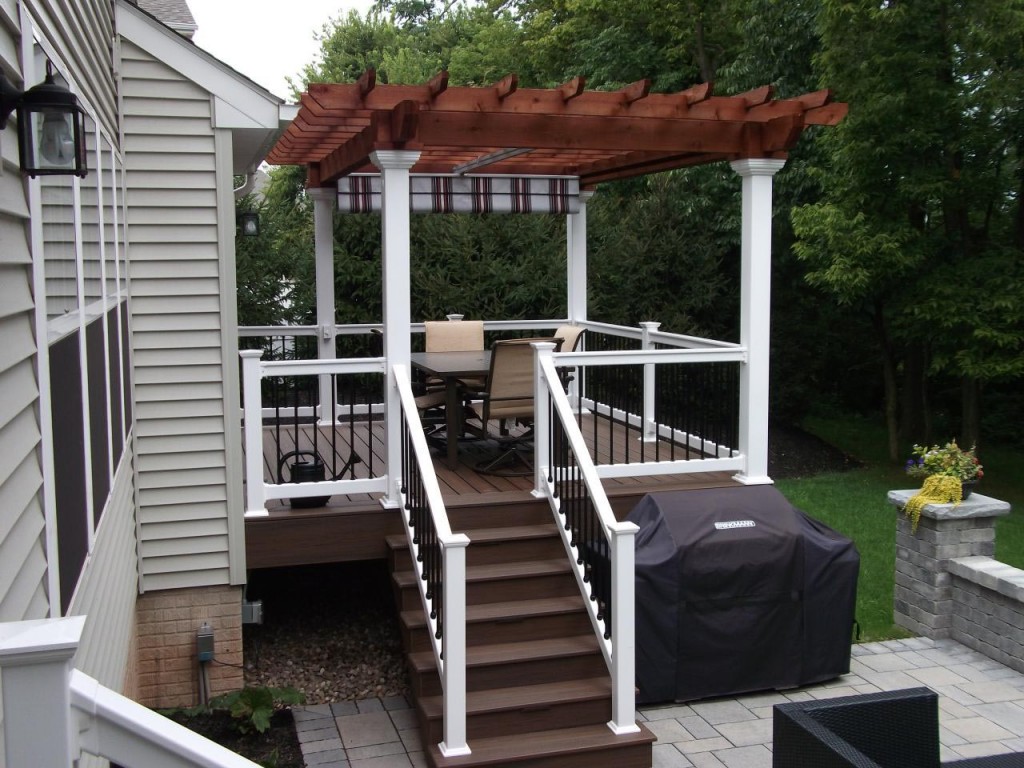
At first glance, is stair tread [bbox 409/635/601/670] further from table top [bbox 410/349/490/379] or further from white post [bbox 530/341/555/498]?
table top [bbox 410/349/490/379]

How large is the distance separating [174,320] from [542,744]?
282 centimetres

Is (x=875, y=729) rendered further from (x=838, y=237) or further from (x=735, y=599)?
(x=838, y=237)

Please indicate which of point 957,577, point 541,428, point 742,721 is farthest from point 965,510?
point 541,428

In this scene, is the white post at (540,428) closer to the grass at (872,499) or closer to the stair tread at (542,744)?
the stair tread at (542,744)

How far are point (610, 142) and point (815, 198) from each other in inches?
328

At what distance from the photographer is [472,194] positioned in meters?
8.87

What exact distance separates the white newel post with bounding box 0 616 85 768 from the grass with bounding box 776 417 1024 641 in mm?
6209

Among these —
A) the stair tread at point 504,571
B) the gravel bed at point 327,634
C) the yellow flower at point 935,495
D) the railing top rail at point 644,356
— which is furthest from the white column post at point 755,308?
the gravel bed at point 327,634

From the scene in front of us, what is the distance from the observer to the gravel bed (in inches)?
247

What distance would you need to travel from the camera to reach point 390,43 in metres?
26.9

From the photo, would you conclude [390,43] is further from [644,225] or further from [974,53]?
[974,53]

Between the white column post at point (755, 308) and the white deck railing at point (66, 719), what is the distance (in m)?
5.44

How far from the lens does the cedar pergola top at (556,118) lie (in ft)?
19.2

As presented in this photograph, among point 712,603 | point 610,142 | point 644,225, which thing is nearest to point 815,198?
point 644,225
